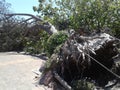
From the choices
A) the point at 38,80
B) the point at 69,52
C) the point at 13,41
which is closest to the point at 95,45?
the point at 69,52

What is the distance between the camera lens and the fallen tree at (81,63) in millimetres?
10469

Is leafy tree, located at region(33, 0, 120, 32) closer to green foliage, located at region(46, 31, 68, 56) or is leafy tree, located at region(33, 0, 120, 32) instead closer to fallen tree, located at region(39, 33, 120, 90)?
green foliage, located at region(46, 31, 68, 56)

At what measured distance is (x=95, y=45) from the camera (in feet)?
36.5

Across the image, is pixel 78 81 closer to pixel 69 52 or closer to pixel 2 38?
pixel 69 52

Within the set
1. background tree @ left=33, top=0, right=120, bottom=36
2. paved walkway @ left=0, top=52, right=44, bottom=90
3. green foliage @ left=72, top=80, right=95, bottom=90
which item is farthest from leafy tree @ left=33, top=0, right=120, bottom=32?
green foliage @ left=72, top=80, right=95, bottom=90

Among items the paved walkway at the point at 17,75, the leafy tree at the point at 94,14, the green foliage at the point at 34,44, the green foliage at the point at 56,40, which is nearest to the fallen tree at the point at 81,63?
the paved walkway at the point at 17,75

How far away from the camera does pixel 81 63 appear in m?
10.6

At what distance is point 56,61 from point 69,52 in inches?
30.2

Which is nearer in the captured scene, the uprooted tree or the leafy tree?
the uprooted tree

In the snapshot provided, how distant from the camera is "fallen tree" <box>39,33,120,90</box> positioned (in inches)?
412

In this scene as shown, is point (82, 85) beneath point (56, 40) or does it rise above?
beneath

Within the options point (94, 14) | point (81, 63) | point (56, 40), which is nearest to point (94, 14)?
point (94, 14)

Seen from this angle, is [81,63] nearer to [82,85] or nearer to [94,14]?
[82,85]

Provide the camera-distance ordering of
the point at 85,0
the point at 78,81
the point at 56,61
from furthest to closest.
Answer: the point at 85,0, the point at 56,61, the point at 78,81
